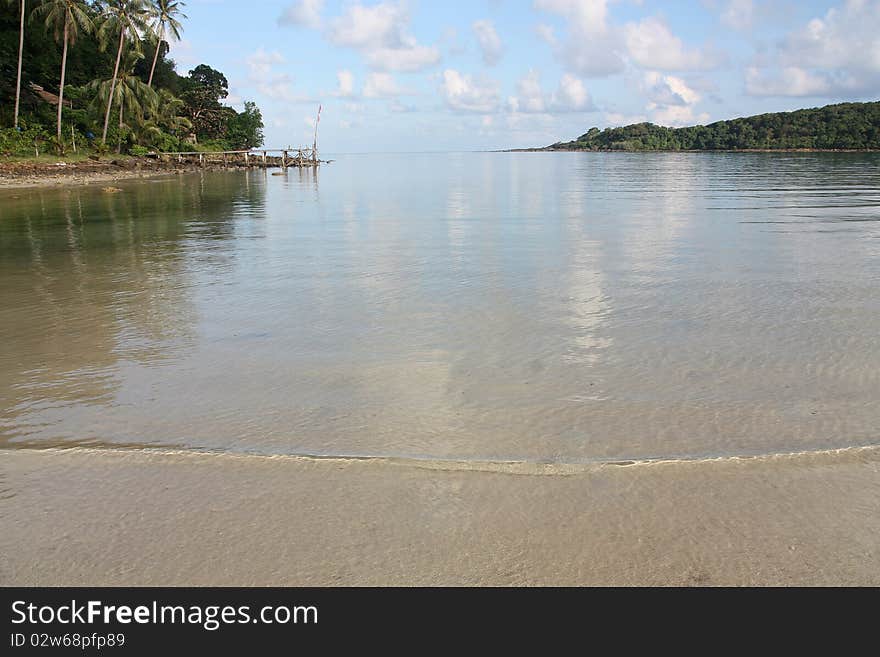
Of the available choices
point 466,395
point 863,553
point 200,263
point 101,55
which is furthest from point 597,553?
point 101,55

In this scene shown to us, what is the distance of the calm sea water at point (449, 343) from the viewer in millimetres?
4875

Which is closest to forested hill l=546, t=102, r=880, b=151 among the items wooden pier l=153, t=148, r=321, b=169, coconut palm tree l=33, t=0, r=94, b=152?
wooden pier l=153, t=148, r=321, b=169

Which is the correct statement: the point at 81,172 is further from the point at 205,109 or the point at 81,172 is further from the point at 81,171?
the point at 205,109

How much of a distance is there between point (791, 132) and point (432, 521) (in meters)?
160

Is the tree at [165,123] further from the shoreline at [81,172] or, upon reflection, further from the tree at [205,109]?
the tree at [205,109]

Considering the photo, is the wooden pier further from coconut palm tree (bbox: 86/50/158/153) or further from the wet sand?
the wet sand

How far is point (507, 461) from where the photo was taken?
434 cm

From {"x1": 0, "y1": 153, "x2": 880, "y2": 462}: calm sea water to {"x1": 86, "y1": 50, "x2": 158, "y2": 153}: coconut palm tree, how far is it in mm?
38344

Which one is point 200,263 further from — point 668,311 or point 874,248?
point 874,248

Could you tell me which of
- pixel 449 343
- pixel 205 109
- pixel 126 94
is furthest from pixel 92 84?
pixel 449 343
